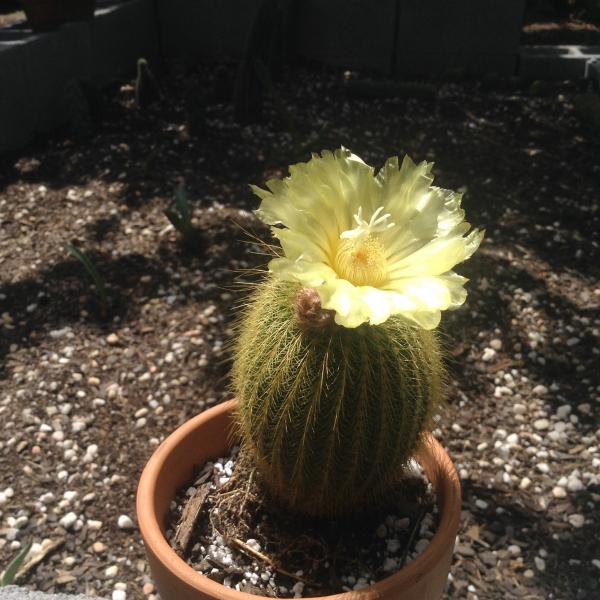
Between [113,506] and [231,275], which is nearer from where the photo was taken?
[113,506]

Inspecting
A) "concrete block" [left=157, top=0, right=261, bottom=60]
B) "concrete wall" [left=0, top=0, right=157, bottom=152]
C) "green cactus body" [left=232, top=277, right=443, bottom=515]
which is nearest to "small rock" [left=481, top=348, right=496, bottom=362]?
"green cactus body" [left=232, top=277, right=443, bottom=515]

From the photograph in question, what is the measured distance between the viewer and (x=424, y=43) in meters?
5.52

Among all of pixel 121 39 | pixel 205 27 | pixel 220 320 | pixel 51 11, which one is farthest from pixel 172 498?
pixel 205 27

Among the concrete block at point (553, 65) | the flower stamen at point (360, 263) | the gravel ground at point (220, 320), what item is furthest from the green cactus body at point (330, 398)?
the concrete block at point (553, 65)

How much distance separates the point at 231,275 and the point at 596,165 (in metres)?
2.41

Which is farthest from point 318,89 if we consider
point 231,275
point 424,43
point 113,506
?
point 113,506

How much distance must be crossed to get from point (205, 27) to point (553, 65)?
8.94ft

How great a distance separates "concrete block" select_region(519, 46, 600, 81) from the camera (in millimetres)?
5432

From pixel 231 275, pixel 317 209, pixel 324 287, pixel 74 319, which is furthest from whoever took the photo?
pixel 231 275

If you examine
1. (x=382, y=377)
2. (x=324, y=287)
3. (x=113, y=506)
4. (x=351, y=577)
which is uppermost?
(x=324, y=287)

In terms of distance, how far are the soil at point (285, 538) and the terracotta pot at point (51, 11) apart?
3906 mm

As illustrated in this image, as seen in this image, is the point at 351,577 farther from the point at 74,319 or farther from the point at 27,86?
the point at 27,86

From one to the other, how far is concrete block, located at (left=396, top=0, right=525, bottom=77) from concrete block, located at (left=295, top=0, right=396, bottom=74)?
0.11 metres

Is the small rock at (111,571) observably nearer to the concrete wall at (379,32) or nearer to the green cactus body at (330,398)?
the green cactus body at (330,398)
